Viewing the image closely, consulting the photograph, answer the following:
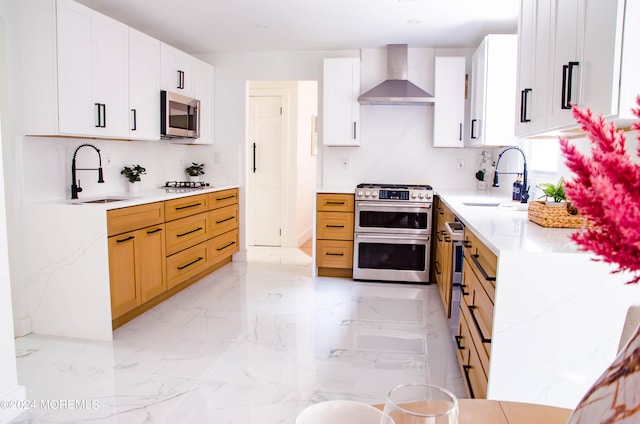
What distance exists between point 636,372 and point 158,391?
2.42 m

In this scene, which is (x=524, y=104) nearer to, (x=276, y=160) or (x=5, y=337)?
(x=5, y=337)

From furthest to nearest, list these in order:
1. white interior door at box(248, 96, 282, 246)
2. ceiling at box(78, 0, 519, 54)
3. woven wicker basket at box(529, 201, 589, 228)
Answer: white interior door at box(248, 96, 282, 246), ceiling at box(78, 0, 519, 54), woven wicker basket at box(529, 201, 589, 228)

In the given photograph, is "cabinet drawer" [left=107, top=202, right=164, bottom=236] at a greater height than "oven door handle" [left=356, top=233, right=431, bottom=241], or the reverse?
"cabinet drawer" [left=107, top=202, right=164, bottom=236]

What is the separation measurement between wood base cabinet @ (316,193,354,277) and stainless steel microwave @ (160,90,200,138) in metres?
1.50

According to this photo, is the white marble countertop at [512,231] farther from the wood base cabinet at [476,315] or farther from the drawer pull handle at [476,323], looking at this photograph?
the drawer pull handle at [476,323]

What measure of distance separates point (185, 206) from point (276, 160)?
253 cm

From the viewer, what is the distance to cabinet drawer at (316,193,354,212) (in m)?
4.72

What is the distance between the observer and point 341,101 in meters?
4.92

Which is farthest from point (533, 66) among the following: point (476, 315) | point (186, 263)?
point (186, 263)

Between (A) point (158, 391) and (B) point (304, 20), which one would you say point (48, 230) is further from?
(B) point (304, 20)

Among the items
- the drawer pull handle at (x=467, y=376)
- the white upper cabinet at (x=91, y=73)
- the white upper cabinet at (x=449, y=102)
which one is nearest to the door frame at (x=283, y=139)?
the white upper cabinet at (x=449, y=102)

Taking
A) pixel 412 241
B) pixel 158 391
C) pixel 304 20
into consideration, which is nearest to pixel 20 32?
pixel 304 20

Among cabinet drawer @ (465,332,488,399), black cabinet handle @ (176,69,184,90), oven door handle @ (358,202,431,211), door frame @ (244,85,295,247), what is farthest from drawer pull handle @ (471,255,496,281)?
door frame @ (244,85,295,247)

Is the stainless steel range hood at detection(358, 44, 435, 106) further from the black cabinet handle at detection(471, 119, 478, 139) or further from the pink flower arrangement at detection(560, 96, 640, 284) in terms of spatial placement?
the pink flower arrangement at detection(560, 96, 640, 284)
